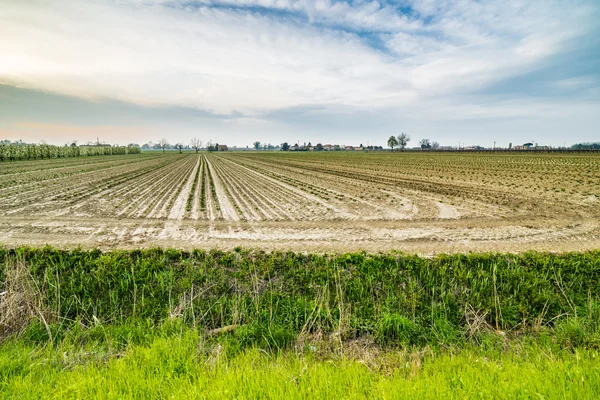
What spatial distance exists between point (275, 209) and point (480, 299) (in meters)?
12.4

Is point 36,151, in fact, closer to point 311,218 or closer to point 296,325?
point 311,218

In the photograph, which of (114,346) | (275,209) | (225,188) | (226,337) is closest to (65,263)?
(114,346)

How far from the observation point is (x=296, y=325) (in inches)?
227

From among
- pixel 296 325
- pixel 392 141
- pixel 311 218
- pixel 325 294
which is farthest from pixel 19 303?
pixel 392 141

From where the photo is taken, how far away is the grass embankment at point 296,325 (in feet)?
12.0

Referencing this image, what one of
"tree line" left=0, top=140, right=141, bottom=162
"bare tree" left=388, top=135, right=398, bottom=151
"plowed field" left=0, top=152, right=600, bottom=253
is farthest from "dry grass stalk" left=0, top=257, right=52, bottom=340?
"bare tree" left=388, top=135, right=398, bottom=151

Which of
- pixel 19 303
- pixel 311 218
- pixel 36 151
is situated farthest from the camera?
pixel 36 151

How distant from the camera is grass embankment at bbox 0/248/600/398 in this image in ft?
12.0

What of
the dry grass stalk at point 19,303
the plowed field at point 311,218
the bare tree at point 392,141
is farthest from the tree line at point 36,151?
the bare tree at point 392,141

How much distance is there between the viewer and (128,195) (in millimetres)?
22359

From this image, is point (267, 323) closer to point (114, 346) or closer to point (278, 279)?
point (278, 279)

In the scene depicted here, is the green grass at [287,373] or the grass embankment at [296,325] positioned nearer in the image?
the green grass at [287,373]

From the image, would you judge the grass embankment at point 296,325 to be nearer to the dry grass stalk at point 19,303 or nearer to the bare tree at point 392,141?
the dry grass stalk at point 19,303

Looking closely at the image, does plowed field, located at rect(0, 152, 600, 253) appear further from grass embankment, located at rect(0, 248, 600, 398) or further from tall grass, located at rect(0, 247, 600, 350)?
grass embankment, located at rect(0, 248, 600, 398)
